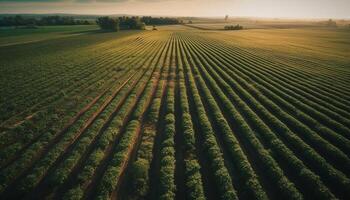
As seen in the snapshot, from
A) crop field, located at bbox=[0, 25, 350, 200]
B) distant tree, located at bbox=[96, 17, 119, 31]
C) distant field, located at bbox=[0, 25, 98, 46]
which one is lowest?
crop field, located at bbox=[0, 25, 350, 200]

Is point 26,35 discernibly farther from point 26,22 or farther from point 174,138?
point 174,138

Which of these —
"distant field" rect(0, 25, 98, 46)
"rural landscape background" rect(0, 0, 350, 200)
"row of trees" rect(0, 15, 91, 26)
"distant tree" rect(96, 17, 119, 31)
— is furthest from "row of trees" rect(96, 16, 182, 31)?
"rural landscape background" rect(0, 0, 350, 200)

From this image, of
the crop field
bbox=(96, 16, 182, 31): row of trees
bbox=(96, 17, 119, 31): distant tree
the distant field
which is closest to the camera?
the crop field

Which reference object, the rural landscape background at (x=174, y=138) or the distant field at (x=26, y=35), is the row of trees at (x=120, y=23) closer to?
the distant field at (x=26, y=35)

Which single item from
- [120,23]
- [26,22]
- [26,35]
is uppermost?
[120,23]

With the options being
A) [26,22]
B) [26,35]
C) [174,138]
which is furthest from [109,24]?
[174,138]

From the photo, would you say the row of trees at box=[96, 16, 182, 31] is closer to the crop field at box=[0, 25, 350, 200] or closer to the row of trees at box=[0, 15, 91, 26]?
the row of trees at box=[0, 15, 91, 26]

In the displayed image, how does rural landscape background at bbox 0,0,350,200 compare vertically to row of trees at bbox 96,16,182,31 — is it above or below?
below

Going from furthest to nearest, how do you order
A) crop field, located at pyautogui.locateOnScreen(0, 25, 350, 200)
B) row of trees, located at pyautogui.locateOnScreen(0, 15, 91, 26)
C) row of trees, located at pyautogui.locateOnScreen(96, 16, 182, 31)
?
row of trees, located at pyautogui.locateOnScreen(0, 15, 91, 26)
row of trees, located at pyautogui.locateOnScreen(96, 16, 182, 31)
crop field, located at pyautogui.locateOnScreen(0, 25, 350, 200)

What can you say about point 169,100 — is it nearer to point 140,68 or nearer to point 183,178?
point 183,178

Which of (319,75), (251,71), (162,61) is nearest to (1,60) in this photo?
(162,61)

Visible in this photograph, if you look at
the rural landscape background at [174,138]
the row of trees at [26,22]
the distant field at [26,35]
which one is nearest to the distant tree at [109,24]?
the distant field at [26,35]
